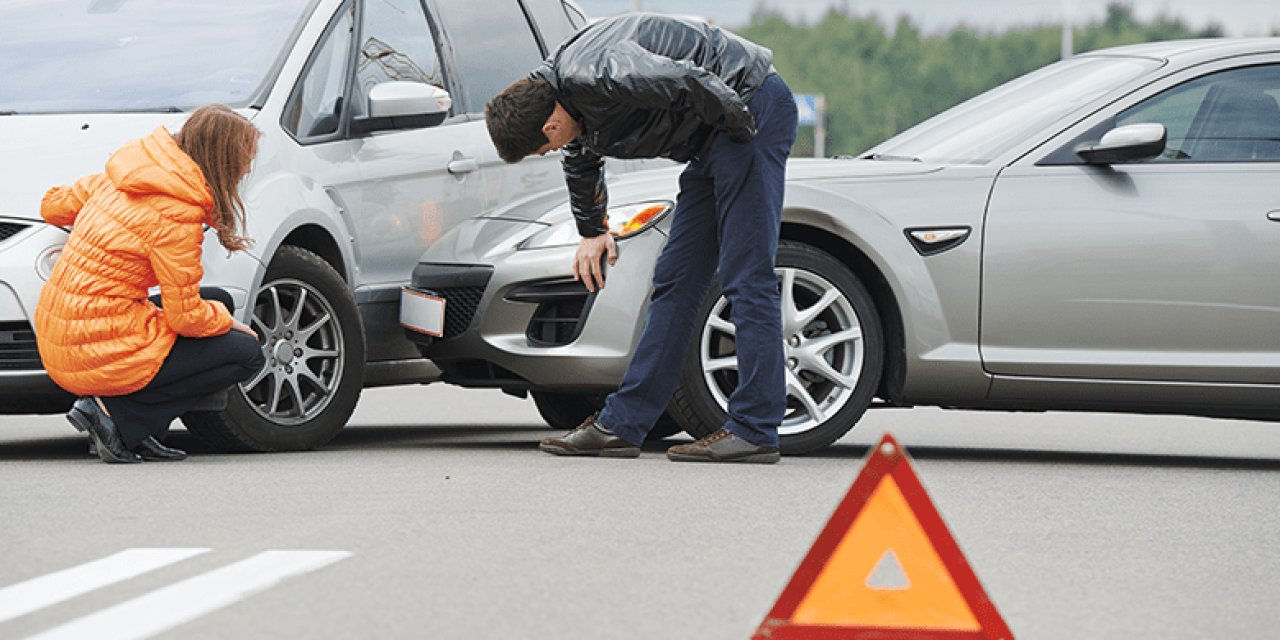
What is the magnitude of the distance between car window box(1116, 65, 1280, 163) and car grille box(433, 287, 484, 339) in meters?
2.46

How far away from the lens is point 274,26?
7.90m

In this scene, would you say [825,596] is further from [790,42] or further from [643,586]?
[790,42]

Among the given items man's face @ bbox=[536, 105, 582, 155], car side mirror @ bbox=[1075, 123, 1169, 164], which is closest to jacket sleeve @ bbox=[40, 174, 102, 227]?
man's face @ bbox=[536, 105, 582, 155]

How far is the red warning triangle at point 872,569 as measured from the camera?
3.86m

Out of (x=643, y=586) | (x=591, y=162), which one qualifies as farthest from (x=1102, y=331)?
(x=643, y=586)

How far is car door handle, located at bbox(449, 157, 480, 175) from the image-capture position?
827 cm

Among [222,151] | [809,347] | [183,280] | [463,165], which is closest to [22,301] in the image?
[183,280]

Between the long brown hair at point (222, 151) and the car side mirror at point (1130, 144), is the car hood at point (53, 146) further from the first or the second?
the car side mirror at point (1130, 144)

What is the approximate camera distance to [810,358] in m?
7.35

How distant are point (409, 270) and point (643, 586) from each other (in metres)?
3.72

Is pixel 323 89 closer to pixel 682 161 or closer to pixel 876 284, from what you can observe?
pixel 682 161

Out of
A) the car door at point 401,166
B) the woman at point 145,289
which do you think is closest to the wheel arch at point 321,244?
the car door at point 401,166

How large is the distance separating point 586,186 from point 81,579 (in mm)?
2939

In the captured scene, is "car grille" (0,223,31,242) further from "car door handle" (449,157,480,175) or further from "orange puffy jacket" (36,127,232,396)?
"car door handle" (449,157,480,175)
